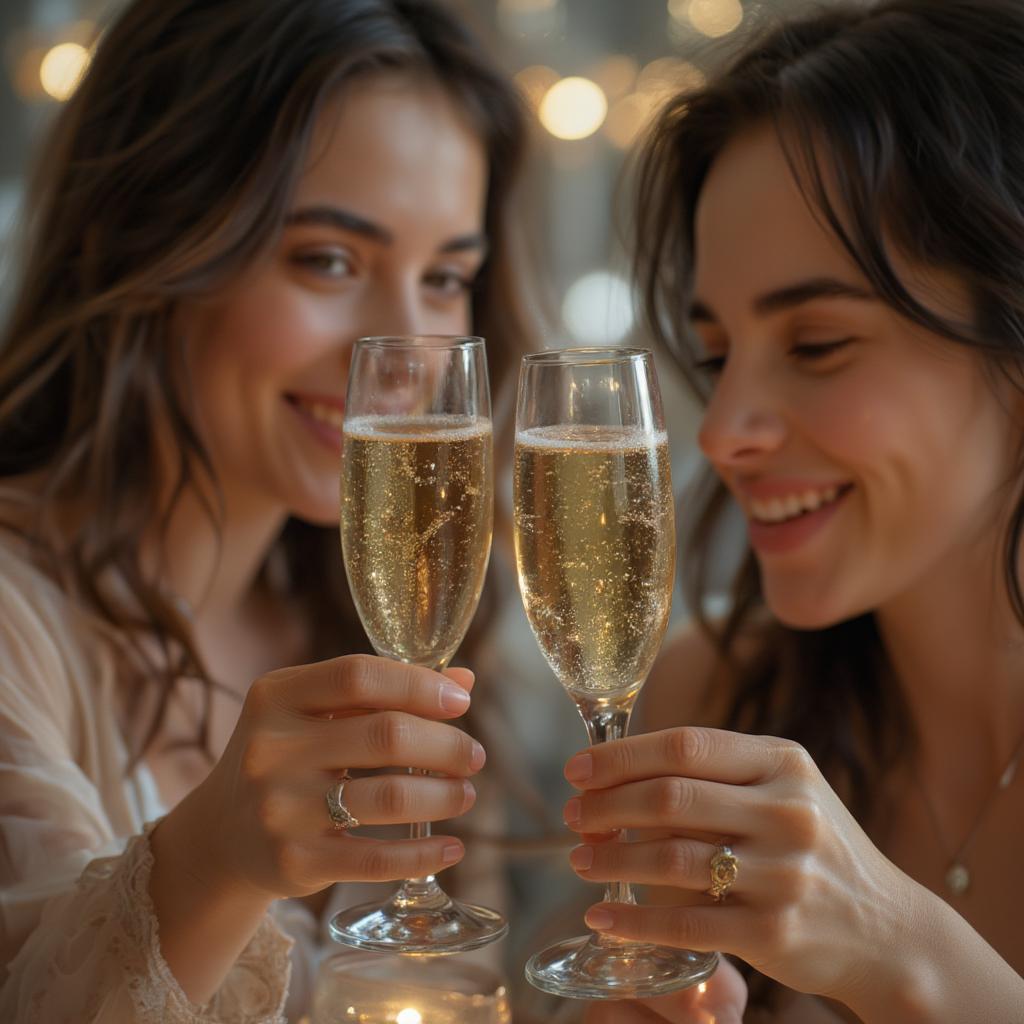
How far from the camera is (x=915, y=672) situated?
2203 mm

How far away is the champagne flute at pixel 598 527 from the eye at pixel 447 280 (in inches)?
50.9

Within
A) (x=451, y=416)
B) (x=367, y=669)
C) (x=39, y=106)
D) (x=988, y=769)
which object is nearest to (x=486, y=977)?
(x=367, y=669)

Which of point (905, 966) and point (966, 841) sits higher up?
point (905, 966)

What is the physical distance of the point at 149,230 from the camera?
2.41m

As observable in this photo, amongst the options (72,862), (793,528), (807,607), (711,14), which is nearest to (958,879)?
(807,607)

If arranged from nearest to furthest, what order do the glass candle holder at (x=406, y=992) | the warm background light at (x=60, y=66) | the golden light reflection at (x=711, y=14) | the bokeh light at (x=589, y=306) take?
the glass candle holder at (x=406, y=992) → the golden light reflection at (x=711, y=14) → the warm background light at (x=60, y=66) → the bokeh light at (x=589, y=306)

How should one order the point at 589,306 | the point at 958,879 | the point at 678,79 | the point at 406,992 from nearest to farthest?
the point at 406,992 → the point at 958,879 → the point at 678,79 → the point at 589,306

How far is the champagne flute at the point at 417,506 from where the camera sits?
Result: 1.35m

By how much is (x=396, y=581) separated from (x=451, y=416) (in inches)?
7.2

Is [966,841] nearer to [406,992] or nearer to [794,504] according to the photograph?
[794,504]

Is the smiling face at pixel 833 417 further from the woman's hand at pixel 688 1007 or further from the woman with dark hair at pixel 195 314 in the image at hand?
the woman with dark hair at pixel 195 314

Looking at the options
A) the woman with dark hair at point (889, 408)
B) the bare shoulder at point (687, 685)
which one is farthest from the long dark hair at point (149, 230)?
the bare shoulder at point (687, 685)

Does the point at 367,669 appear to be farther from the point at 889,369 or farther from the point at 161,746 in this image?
the point at 161,746

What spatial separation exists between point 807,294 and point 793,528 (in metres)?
0.34
